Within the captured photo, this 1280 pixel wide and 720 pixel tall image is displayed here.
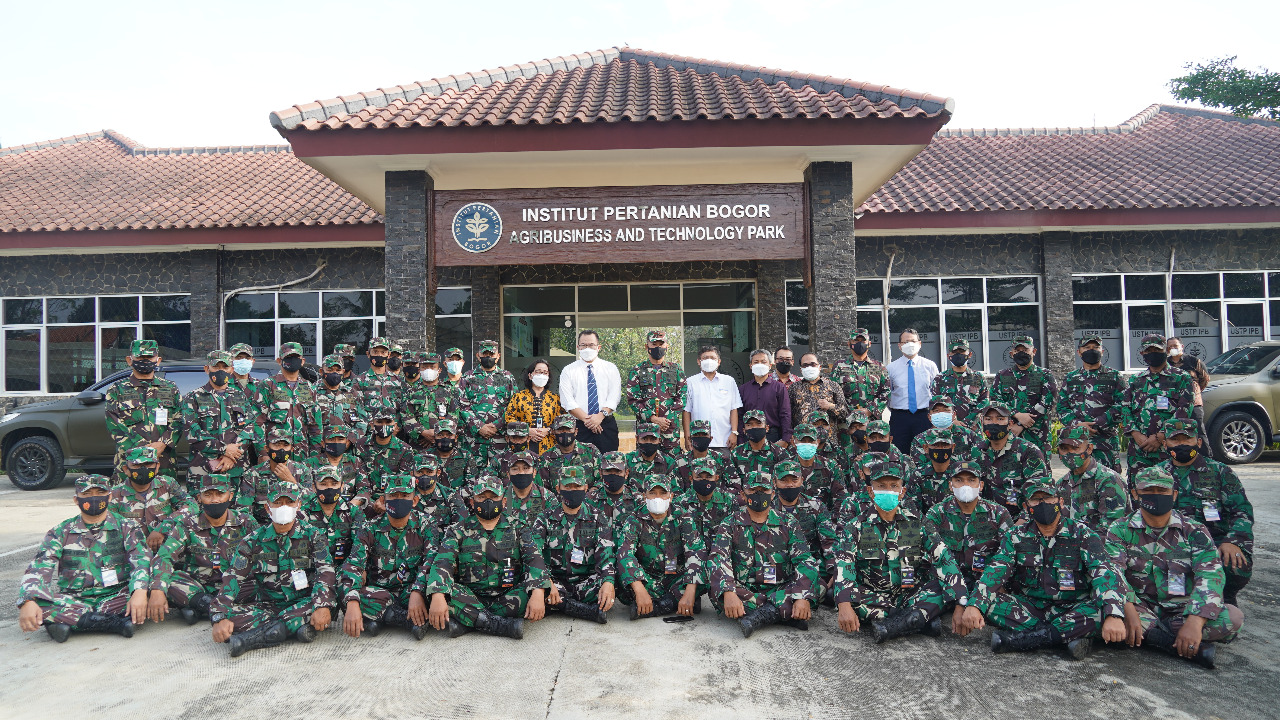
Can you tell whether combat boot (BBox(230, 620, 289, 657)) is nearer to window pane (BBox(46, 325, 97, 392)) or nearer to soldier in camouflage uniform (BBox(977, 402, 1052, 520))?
soldier in camouflage uniform (BBox(977, 402, 1052, 520))

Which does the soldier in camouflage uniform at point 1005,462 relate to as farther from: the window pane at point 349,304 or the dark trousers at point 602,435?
the window pane at point 349,304

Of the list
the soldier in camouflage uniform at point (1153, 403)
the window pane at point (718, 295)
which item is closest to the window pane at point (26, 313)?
the window pane at point (718, 295)

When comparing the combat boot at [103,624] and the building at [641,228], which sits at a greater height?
the building at [641,228]

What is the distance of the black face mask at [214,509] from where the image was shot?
4.91m

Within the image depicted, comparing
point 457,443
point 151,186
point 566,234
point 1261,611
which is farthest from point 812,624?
point 151,186

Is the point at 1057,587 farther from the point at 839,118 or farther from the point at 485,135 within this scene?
the point at 485,135

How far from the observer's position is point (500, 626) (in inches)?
178

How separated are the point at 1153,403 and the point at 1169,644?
8.21 feet

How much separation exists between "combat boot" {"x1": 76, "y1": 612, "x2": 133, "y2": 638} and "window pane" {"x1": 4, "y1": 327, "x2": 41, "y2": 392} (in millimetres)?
11498

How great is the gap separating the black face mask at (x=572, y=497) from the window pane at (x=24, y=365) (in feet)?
43.6

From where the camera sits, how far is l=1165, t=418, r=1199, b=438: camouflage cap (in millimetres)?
4887

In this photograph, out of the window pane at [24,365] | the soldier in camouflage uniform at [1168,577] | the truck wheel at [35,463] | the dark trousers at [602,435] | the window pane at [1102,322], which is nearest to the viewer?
the soldier in camouflage uniform at [1168,577]

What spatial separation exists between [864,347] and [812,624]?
313cm

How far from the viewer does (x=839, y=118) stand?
23.6ft
